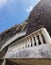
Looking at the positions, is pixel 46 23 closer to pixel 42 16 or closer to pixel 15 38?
pixel 42 16

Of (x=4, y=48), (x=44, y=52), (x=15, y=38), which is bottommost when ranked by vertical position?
(x=44, y=52)

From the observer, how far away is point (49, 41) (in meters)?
2.41

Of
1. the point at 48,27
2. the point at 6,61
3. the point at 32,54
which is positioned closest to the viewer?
the point at 32,54

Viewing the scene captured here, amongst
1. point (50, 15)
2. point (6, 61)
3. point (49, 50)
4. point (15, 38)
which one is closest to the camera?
point (49, 50)

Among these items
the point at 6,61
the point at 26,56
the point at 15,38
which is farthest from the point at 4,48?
the point at 26,56

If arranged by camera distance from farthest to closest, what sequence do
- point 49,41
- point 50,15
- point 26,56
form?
point 50,15 → point 26,56 → point 49,41

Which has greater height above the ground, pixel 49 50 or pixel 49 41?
pixel 49 41

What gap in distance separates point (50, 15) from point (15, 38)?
4780mm

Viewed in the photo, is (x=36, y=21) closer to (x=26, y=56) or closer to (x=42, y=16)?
(x=42, y=16)

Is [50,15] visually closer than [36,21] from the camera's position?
Yes

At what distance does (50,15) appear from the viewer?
22.6ft

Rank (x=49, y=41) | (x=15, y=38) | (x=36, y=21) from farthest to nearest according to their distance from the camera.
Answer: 1. (x=15, y=38)
2. (x=36, y=21)
3. (x=49, y=41)

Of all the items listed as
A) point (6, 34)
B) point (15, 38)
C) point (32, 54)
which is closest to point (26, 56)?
point (32, 54)

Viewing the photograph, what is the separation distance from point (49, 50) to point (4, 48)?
933cm
